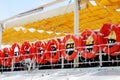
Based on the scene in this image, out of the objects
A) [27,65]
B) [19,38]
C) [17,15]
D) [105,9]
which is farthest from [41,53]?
[19,38]

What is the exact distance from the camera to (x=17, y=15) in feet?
24.2

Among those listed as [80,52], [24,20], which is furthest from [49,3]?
[24,20]

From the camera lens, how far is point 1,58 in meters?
7.64

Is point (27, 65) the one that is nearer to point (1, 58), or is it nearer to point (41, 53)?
point (41, 53)

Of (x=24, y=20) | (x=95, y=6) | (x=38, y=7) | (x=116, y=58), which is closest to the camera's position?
(x=116, y=58)

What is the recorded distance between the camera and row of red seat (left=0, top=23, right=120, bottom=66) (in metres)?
4.87

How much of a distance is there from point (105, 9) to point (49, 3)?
5.60ft

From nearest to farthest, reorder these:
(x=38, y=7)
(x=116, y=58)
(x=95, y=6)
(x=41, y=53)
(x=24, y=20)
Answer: (x=116, y=58)
(x=41, y=53)
(x=38, y=7)
(x=95, y=6)
(x=24, y=20)

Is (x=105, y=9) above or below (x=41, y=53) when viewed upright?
above

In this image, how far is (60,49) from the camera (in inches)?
224

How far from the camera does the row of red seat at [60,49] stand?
4.87 metres

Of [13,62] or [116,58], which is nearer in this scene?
[116,58]

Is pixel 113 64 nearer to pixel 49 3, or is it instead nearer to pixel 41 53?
pixel 41 53

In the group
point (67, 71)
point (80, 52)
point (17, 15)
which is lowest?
point (67, 71)
